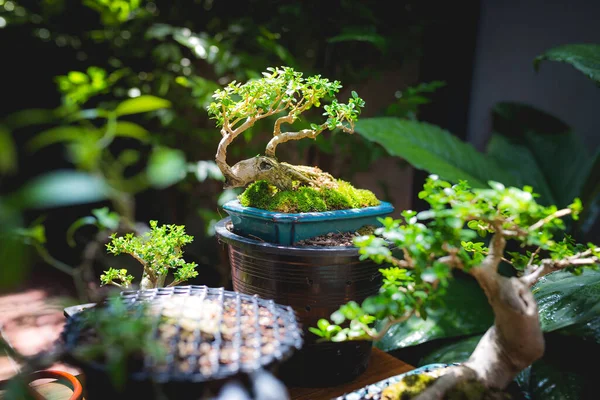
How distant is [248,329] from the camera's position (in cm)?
72

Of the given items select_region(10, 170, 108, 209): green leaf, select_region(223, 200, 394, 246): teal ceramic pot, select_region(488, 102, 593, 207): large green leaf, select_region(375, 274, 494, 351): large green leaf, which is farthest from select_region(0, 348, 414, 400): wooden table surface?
select_region(488, 102, 593, 207): large green leaf

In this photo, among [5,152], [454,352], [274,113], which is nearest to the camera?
[5,152]

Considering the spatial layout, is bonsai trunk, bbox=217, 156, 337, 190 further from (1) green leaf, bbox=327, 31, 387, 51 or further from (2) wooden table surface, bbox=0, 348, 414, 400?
(1) green leaf, bbox=327, 31, 387, 51

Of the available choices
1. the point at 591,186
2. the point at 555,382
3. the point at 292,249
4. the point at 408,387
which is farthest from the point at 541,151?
the point at 408,387

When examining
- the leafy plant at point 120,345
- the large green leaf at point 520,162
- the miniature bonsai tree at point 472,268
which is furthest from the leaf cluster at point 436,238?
the large green leaf at point 520,162

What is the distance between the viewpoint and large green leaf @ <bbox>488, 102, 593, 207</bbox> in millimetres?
1933

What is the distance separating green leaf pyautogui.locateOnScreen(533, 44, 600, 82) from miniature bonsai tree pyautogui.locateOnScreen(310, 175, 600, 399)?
2.70ft

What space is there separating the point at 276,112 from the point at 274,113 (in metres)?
0.06

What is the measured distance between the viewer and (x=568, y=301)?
1.11 meters

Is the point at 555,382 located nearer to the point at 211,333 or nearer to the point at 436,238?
the point at 436,238

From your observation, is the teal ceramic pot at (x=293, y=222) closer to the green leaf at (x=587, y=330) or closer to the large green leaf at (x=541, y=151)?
the green leaf at (x=587, y=330)

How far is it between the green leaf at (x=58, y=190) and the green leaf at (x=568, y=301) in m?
0.97

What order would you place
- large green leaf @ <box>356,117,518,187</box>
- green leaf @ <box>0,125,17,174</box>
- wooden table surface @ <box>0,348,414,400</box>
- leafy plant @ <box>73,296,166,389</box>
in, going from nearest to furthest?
1. green leaf @ <box>0,125,17,174</box>
2. leafy plant @ <box>73,296,166,389</box>
3. wooden table surface @ <box>0,348,414,400</box>
4. large green leaf @ <box>356,117,518,187</box>

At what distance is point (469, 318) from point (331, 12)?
1466 mm
